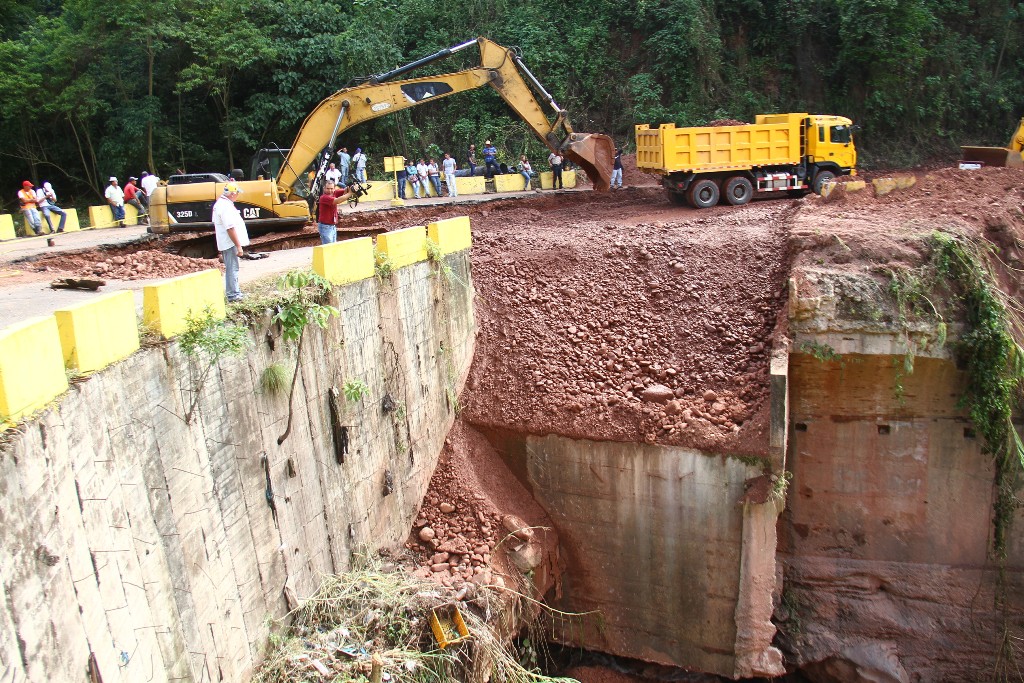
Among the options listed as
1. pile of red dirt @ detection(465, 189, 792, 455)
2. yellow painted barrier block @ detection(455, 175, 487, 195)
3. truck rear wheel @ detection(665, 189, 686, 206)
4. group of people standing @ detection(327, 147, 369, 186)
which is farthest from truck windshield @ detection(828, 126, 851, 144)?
group of people standing @ detection(327, 147, 369, 186)

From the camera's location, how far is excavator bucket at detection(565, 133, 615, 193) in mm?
17139

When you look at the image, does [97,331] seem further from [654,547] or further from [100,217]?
[100,217]

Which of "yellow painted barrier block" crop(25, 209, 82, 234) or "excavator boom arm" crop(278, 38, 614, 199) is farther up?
"excavator boom arm" crop(278, 38, 614, 199)

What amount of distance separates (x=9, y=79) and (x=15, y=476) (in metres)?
24.8

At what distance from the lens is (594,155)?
17391 millimetres

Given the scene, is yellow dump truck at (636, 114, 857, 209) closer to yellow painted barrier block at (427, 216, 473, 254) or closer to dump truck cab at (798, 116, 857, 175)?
dump truck cab at (798, 116, 857, 175)

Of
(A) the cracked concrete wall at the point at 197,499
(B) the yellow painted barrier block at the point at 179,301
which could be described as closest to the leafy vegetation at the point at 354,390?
(A) the cracked concrete wall at the point at 197,499

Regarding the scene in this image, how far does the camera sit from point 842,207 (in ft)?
50.1

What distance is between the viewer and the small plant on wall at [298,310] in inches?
333

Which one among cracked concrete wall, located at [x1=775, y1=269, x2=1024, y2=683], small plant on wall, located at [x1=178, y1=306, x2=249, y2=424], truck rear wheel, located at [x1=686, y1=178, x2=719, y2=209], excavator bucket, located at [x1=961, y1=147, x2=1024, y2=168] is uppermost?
excavator bucket, located at [x1=961, y1=147, x2=1024, y2=168]

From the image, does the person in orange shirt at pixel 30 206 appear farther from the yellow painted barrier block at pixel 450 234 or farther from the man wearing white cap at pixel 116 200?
the yellow painted barrier block at pixel 450 234

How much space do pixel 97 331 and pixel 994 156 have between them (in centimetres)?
2315

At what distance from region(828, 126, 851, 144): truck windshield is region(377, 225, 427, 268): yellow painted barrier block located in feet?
35.8

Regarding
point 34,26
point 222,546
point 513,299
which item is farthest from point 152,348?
point 34,26
